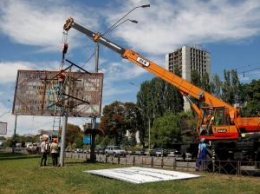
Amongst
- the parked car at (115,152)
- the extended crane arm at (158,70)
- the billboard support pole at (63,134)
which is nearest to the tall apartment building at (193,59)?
the parked car at (115,152)

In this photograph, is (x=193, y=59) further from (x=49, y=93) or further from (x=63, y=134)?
(x=63, y=134)

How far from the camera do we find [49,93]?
96.0 ft

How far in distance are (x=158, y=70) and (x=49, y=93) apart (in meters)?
7.91

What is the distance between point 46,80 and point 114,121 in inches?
2628

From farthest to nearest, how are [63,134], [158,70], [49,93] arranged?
[49,93]
[158,70]
[63,134]

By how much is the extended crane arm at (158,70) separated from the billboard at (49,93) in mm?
2622

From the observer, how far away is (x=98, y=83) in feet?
96.9

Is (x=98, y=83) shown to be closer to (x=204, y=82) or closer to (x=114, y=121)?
(x=204, y=82)

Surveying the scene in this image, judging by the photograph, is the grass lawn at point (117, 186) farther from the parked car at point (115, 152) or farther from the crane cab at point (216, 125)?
the parked car at point (115, 152)

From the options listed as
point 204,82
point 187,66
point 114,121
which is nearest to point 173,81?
point 204,82

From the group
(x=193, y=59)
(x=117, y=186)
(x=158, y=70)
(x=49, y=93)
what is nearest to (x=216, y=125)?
(x=158, y=70)

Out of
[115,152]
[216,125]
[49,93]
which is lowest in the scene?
[115,152]

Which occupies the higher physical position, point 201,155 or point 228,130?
point 228,130

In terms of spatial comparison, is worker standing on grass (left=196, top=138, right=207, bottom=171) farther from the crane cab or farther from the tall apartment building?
the tall apartment building
